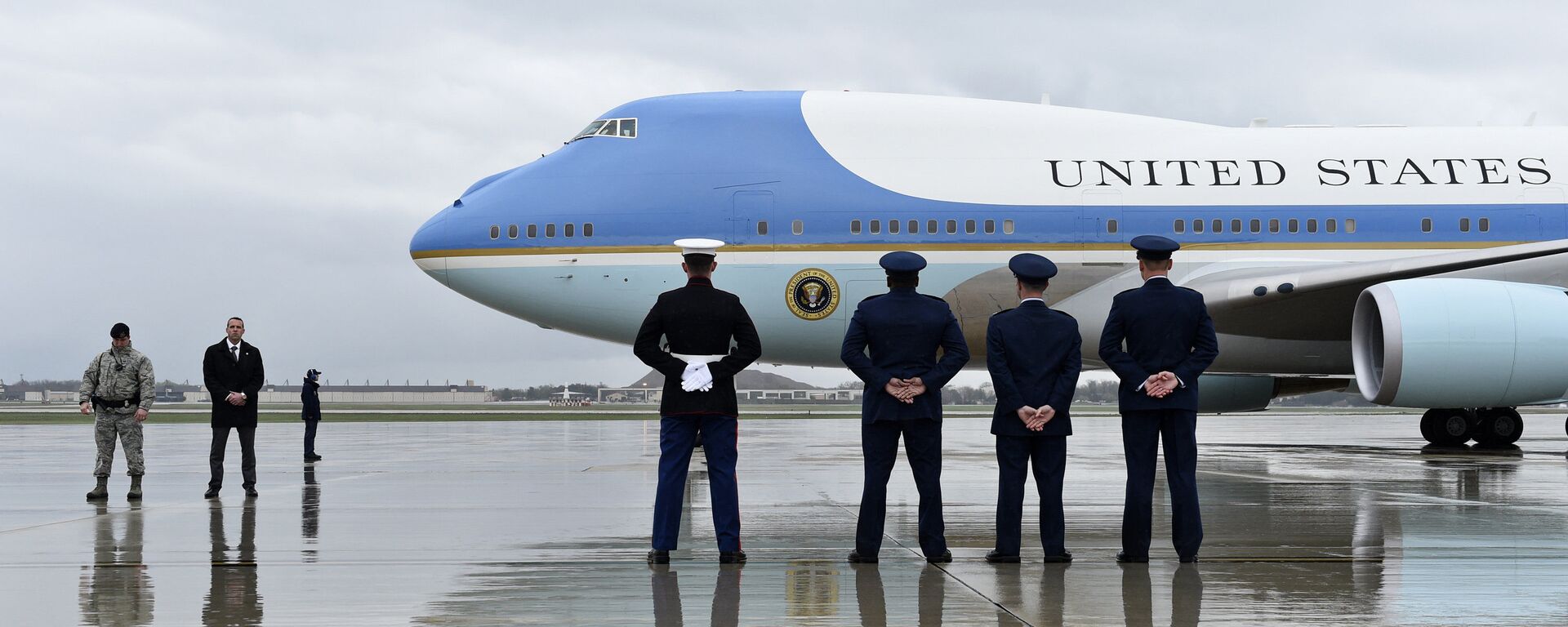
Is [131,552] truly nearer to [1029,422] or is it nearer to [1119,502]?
[1029,422]

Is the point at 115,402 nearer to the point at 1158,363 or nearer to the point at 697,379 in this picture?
the point at 697,379

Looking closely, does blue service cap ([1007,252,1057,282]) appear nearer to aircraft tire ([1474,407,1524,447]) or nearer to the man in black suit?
the man in black suit

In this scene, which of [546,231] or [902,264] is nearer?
[902,264]

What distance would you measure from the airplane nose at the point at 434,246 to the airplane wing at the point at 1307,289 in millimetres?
8618

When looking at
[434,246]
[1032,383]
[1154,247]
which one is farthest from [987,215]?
[1032,383]

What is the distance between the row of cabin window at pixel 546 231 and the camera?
1552cm

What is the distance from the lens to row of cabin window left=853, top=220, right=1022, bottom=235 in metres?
15.3

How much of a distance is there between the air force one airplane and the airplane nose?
1.2 inches

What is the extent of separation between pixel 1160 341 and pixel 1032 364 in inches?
26.6

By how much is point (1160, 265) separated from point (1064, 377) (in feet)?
2.65

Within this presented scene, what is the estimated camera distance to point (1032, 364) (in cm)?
679

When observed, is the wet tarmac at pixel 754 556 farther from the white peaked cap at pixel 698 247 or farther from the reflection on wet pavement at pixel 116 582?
the white peaked cap at pixel 698 247

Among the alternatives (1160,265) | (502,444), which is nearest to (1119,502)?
(1160,265)

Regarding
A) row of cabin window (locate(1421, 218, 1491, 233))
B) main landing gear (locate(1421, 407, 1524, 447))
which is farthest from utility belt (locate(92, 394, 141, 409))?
main landing gear (locate(1421, 407, 1524, 447))
